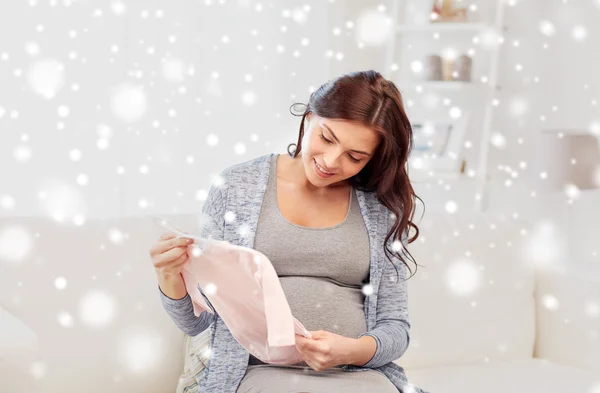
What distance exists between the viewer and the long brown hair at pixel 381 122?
149 centimetres

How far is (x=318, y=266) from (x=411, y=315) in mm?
528

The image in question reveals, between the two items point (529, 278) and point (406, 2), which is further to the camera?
point (406, 2)

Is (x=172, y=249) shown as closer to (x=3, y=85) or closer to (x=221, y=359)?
(x=221, y=359)

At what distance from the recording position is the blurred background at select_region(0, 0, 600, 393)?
163 cm

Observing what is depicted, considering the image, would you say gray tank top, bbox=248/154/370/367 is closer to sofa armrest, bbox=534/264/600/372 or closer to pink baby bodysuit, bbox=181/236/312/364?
pink baby bodysuit, bbox=181/236/312/364

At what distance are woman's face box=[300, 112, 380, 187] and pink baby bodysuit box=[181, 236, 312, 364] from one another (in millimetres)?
288

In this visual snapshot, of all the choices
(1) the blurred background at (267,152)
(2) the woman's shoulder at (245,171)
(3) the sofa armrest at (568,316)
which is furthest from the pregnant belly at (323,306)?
(3) the sofa armrest at (568,316)

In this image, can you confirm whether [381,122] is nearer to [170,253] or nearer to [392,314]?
[392,314]

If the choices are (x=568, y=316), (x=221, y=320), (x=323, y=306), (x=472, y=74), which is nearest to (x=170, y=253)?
(x=221, y=320)

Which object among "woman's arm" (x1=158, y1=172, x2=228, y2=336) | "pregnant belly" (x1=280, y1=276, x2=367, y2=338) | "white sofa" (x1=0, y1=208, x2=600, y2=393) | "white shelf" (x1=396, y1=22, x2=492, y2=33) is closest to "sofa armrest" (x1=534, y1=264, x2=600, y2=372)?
"white sofa" (x1=0, y1=208, x2=600, y2=393)

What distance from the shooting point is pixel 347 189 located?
1677 millimetres

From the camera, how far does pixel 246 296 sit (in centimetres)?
132

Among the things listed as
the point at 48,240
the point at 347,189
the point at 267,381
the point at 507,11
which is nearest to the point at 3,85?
the point at 48,240

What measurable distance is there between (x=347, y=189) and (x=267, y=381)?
1.63 ft
